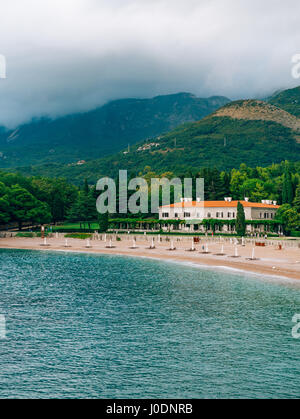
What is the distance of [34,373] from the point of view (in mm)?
16766

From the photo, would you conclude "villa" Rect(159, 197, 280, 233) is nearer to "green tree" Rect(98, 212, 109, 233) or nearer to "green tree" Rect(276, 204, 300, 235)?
"green tree" Rect(276, 204, 300, 235)

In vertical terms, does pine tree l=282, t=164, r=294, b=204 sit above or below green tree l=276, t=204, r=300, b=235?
above

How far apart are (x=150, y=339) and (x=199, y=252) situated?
37156 millimetres

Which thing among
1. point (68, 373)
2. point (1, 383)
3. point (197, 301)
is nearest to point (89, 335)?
point (68, 373)

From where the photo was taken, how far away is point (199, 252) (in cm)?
5731

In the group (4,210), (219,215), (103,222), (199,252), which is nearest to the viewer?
(199,252)

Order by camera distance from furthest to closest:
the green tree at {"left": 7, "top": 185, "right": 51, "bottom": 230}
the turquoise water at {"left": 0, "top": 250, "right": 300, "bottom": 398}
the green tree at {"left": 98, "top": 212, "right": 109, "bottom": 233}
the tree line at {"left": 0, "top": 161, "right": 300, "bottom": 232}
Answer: the green tree at {"left": 7, "top": 185, "right": 51, "bottom": 230}, the tree line at {"left": 0, "top": 161, "right": 300, "bottom": 232}, the green tree at {"left": 98, "top": 212, "right": 109, "bottom": 233}, the turquoise water at {"left": 0, "top": 250, "right": 300, "bottom": 398}

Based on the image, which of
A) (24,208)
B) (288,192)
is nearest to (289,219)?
(288,192)

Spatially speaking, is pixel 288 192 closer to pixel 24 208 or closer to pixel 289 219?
pixel 289 219

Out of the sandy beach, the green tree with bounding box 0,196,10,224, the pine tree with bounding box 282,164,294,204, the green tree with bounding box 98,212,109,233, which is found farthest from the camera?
the pine tree with bounding box 282,164,294,204

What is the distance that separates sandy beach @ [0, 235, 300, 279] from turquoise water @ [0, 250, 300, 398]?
740cm

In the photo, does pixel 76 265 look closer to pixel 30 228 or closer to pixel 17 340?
pixel 17 340

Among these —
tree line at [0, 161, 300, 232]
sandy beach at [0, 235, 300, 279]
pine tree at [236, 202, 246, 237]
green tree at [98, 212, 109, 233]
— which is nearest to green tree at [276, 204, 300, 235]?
tree line at [0, 161, 300, 232]

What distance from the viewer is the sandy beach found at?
143 feet
